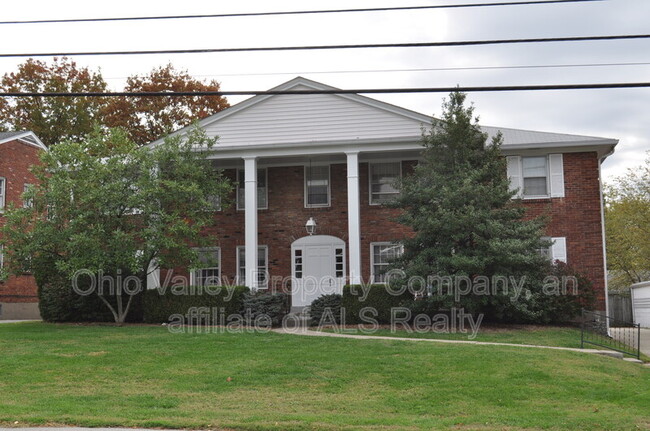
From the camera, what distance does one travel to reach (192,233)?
1922cm

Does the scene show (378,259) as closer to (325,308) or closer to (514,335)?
(325,308)

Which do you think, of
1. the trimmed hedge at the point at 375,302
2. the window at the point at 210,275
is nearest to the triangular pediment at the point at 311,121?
the window at the point at 210,275

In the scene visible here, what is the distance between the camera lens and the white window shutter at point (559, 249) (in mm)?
21516

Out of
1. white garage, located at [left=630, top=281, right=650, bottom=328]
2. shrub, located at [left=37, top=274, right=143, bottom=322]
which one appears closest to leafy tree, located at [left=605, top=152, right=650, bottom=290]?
white garage, located at [left=630, top=281, right=650, bottom=328]

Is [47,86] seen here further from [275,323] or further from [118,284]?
[275,323]

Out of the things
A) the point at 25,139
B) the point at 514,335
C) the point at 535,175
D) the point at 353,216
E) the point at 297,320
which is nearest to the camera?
the point at 514,335

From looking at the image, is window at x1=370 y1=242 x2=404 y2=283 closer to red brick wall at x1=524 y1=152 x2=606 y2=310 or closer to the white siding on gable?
the white siding on gable

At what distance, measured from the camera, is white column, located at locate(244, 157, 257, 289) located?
21.1m

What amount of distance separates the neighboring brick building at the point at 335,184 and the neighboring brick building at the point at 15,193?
9110mm

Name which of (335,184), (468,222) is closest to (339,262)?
(335,184)

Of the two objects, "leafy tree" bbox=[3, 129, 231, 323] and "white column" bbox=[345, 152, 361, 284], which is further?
"white column" bbox=[345, 152, 361, 284]

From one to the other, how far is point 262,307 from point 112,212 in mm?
4896

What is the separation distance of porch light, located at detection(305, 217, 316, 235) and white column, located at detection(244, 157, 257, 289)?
6.45 ft

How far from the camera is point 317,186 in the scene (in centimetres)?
2362
